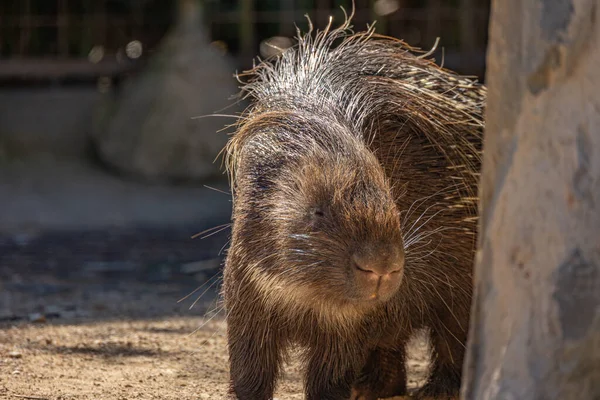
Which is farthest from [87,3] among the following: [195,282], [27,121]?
[195,282]

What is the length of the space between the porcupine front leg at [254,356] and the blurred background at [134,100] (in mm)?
3899

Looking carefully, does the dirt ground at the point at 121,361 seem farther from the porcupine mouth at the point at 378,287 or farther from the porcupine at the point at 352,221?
the porcupine mouth at the point at 378,287

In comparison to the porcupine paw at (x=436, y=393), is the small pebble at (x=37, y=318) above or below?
below

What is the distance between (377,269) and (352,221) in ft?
0.54

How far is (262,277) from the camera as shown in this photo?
9.86ft

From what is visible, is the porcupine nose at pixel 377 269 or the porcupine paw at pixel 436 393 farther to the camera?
the porcupine paw at pixel 436 393

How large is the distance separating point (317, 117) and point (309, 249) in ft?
1.86

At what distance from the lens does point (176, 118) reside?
955cm

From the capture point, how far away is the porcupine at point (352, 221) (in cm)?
278

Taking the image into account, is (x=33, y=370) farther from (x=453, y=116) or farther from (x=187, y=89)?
(x=187, y=89)

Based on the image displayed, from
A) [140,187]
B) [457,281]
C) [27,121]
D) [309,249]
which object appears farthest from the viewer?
[27,121]

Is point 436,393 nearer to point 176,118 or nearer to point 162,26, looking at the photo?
point 176,118

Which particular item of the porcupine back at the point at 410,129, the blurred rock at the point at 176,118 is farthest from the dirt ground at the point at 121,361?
the blurred rock at the point at 176,118

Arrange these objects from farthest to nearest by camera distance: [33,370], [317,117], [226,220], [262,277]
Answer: [226,220] < [33,370] < [317,117] < [262,277]
